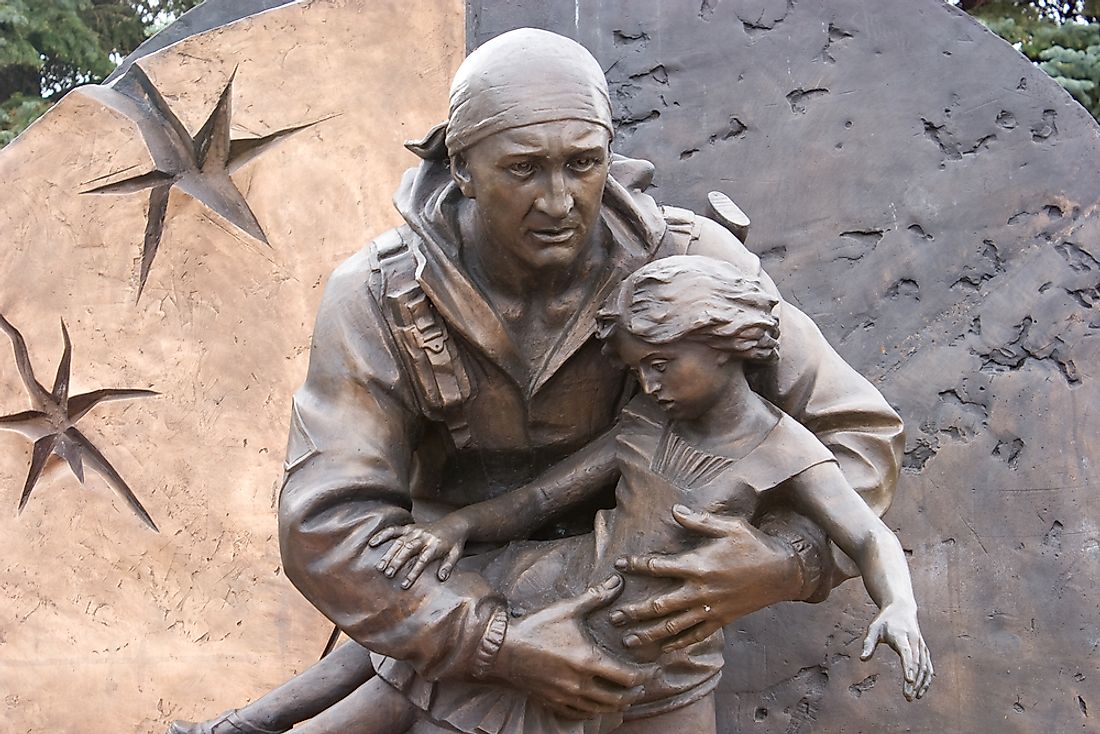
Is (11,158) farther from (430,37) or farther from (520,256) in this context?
(520,256)

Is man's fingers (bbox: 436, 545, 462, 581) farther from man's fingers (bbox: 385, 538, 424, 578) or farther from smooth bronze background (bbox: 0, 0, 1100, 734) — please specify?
smooth bronze background (bbox: 0, 0, 1100, 734)

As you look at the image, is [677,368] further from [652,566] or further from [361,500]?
[361,500]

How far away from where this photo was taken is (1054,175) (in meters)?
3.22

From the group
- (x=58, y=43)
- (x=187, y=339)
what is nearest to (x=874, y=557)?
(x=187, y=339)

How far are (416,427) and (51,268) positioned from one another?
63.3 inches

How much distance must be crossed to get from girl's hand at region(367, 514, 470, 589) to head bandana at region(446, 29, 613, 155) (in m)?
0.63

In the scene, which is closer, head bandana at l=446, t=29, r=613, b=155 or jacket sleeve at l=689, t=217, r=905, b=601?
head bandana at l=446, t=29, r=613, b=155

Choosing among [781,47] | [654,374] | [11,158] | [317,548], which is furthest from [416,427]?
[11,158]

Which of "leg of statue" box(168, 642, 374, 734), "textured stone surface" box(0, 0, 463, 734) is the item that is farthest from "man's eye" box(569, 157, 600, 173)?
"textured stone surface" box(0, 0, 463, 734)

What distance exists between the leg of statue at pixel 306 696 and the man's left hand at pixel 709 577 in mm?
669

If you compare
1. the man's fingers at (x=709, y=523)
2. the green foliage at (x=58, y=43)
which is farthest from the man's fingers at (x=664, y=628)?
the green foliage at (x=58, y=43)

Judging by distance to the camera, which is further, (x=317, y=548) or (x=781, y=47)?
(x=781, y=47)

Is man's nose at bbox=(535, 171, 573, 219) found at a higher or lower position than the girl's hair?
higher

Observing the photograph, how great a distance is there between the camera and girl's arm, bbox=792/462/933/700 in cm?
193
